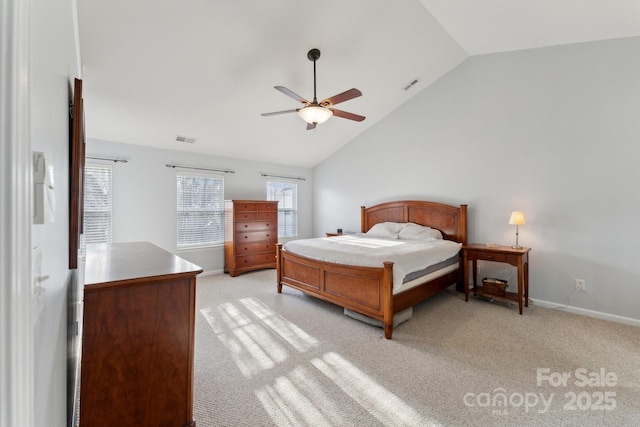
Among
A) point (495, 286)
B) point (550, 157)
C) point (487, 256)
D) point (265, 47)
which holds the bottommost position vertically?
point (495, 286)

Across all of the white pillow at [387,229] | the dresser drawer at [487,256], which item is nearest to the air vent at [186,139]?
the white pillow at [387,229]

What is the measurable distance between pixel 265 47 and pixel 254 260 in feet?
12.1

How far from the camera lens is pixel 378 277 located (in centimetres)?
288

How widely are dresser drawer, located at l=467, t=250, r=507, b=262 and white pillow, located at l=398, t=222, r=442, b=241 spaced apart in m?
0.68

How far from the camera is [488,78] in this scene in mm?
4082

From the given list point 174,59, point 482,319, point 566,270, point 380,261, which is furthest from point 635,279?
point 174,59

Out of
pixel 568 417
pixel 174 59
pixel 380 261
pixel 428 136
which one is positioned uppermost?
pixel 174 59

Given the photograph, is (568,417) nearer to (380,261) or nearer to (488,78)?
(380,261)

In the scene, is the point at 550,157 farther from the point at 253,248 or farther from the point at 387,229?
the point at 253,248

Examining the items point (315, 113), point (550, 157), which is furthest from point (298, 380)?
point (550, 157)

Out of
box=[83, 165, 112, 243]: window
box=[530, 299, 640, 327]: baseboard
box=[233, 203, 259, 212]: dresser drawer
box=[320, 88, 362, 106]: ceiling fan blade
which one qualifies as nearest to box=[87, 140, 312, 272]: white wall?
box=[83, 165, 112, 243]: window

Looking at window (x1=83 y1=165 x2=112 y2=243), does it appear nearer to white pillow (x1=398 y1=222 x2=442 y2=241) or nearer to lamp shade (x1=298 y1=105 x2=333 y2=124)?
lamp shade (x1=298 y1=105 x2=333 y2=124)
